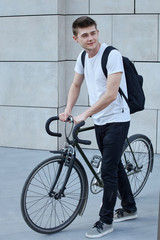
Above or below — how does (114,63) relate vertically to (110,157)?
above

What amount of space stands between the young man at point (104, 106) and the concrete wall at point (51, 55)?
3028mm

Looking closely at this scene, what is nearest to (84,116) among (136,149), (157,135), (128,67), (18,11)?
(128,67)

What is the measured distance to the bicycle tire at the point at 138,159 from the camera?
5.40m

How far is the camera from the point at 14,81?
317 inches

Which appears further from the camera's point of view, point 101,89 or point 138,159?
point 138,159

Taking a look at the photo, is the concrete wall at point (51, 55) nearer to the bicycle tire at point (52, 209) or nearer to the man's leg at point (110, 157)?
the bicycle tire at point (52, 209)

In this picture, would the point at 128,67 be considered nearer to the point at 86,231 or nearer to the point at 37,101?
the point at 86,231

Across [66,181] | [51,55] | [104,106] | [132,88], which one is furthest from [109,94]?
[51,55]

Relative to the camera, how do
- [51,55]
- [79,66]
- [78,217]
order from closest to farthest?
[79,66]
[78,217]
[51,55]

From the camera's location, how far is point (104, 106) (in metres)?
4.27

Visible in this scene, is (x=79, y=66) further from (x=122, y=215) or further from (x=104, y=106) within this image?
(x=122, y=215)

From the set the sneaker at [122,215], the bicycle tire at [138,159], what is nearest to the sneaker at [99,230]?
the sneaker at [122,215]

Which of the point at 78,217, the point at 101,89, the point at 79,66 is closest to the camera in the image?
the point at 101,89

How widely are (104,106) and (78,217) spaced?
1.42 meters
